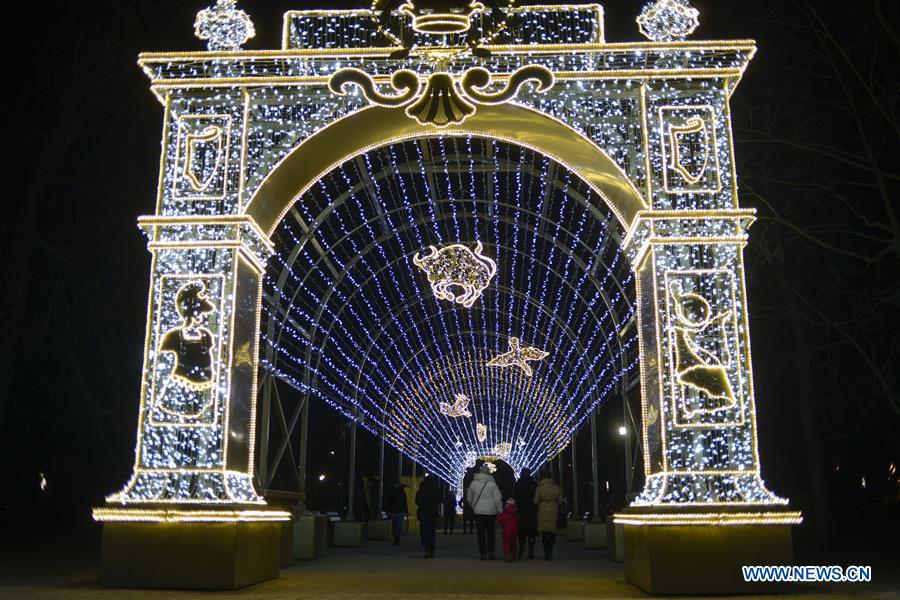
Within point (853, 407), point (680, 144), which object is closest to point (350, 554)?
point (680, 144)

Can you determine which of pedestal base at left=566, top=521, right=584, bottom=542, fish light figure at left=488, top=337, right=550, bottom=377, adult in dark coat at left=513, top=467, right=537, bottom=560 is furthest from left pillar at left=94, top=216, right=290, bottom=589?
fish light figure at left=488, top=337, right=550, bottom=377

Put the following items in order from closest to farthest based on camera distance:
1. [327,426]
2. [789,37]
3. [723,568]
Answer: [723,568]
[789,37]
[327,426]

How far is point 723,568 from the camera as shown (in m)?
8.65

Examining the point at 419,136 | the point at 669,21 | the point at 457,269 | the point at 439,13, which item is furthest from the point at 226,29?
the point at 457,269

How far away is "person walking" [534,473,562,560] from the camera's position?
14.2 m

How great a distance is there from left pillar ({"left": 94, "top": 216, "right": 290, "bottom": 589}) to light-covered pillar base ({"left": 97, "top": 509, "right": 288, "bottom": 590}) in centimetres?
1

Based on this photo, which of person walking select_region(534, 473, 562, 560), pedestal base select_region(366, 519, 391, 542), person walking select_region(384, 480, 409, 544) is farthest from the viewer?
pedestal base select_region(366, 519, 391, 542)

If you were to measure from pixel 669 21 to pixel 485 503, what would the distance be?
7671 mm

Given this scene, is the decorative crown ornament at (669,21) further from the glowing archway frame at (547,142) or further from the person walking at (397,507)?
the person walking at (397,507)

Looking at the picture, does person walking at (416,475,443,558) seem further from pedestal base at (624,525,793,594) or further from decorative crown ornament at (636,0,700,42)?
decorative crown ornament at (636,0,700,42)

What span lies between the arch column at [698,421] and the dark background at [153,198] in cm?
462

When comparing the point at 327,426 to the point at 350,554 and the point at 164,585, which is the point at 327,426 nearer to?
the point at 350,554

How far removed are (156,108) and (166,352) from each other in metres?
8.65

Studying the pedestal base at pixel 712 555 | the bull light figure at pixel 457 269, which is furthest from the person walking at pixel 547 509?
the pedestal base at pixel 712 555
